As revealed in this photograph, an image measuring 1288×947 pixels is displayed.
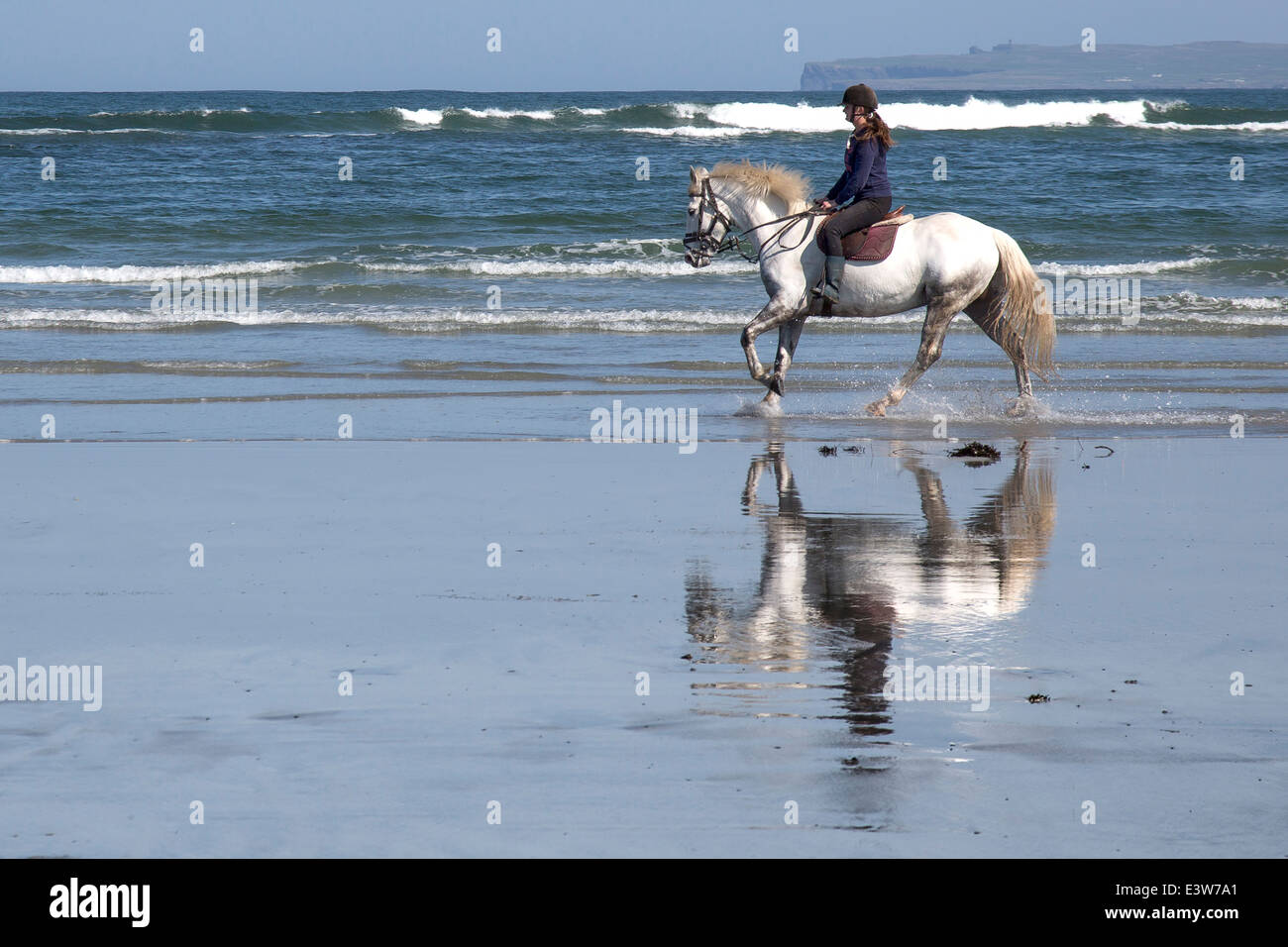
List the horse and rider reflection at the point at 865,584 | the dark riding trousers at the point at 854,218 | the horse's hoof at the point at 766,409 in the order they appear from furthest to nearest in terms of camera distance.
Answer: the horse's hoof at the point at 766,409, the dark riding trousers at the point at 854,218, the horse and rider reflection at the point at 865,584

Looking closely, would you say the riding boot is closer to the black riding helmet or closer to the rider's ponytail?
the rider's ponytail

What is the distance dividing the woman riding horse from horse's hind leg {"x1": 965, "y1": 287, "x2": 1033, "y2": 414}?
3.99ft

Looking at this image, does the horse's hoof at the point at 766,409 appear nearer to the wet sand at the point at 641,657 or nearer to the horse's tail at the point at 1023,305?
the horse's tail at the point at 1023,305

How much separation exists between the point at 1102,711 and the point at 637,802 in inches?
65.2

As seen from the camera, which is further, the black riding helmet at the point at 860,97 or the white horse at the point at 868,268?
the white horse at the point at 868,268

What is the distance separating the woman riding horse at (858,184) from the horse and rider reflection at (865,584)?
9.77 feet

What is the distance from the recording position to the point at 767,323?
11156 mm

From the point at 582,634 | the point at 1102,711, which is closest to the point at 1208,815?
the point at 1102,711

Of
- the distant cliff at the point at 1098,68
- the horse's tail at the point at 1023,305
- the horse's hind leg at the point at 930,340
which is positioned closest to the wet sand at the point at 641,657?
the horse's hind leg at the point at 930,340

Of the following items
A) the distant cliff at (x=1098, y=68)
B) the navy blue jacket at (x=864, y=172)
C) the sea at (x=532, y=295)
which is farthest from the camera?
the distant cliff at (x=1098, y=68)

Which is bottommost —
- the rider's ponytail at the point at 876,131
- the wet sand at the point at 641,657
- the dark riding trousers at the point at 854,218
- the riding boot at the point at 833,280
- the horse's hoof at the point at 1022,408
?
the wet sand at the point at 641,657

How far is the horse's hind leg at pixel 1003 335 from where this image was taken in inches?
451

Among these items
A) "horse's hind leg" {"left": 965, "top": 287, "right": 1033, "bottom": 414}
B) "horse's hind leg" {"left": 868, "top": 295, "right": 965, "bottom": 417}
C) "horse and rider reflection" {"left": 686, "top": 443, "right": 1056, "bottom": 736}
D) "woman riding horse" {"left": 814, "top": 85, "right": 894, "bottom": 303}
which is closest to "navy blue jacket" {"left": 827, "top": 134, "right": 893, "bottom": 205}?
"woman riding horse" {"left": 814, "top": 85, "right": 894, "bottom": 303}

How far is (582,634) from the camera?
18.2 ft
